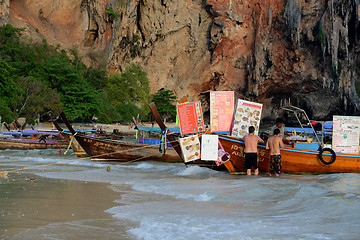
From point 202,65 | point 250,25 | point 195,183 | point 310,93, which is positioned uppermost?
point 250,25

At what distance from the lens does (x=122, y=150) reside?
43.2 feet

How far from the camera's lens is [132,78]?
126 ft

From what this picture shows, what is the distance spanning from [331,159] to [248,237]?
19.6 feet

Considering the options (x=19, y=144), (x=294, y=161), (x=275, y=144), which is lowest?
(x=19, y=144)

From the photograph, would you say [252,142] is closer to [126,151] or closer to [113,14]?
[126,151]

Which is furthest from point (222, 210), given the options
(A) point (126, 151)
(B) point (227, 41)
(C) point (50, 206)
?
(B) point (227, 41)

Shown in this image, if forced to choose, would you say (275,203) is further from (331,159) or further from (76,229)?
(331,159)

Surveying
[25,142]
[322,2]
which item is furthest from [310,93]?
[25,142]

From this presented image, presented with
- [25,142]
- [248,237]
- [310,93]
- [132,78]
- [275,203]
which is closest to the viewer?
[248,237]

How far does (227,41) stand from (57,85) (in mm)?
22422

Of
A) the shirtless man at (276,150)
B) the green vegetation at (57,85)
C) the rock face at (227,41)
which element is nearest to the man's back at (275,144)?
the shirtless man at (276,150)

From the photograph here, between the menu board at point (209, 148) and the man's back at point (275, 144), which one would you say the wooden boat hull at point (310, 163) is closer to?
the man's back at point (275, 144)

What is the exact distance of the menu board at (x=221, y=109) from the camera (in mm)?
9586

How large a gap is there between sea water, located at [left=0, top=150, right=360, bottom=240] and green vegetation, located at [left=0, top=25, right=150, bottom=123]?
17198mm
